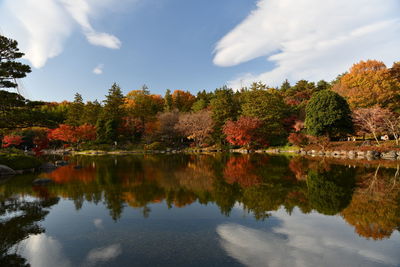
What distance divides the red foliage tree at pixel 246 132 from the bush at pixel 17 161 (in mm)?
23452

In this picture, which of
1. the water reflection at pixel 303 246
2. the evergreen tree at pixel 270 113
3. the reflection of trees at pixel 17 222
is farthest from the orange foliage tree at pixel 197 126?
the water reflection at pixel 303 246

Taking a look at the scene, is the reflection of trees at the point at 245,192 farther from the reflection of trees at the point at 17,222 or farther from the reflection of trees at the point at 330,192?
the reflection of trees at the point at 17,222

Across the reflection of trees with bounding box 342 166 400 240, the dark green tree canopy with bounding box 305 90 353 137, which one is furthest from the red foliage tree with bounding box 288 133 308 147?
the reflection of trees with bounding box 342 166 400 240

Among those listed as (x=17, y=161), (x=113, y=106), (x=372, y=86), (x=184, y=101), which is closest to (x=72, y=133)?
(x=113, y=106)

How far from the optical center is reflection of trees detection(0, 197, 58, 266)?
4.17m

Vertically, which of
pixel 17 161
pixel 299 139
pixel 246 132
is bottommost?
pixel 17 161

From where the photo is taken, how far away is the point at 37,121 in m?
13.5

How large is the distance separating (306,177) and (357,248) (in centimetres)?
711

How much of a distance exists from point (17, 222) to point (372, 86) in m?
33.9

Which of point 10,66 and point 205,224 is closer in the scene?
point 205,224

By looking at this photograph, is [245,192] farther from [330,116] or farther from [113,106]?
[113,106]

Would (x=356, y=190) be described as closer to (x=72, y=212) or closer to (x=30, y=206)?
(x=72, y=212)

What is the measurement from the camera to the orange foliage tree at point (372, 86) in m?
26.1

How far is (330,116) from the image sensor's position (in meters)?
25.9
